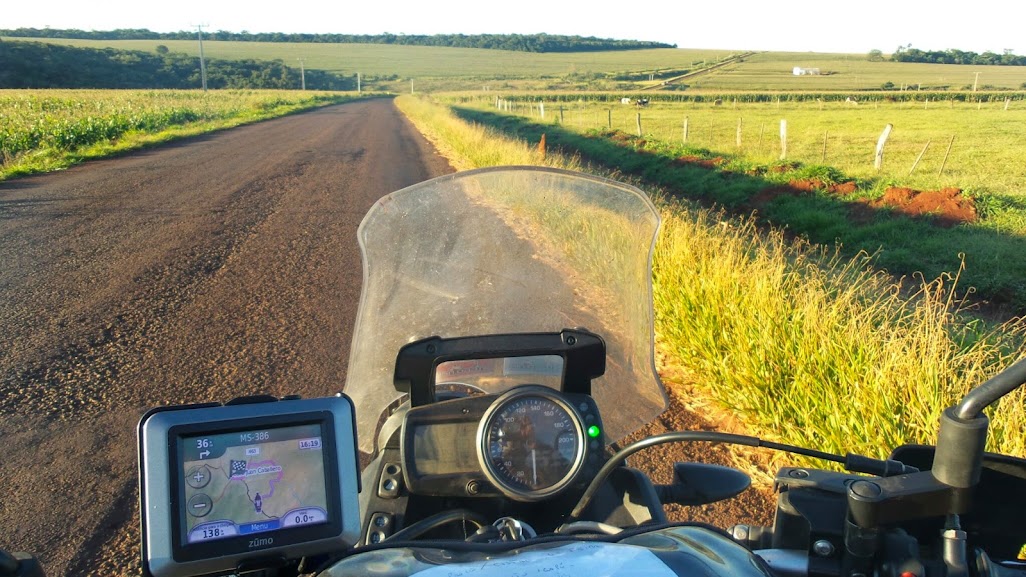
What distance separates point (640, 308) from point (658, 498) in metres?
0.60

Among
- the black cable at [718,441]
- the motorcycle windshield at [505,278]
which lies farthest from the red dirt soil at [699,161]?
the black cable at [718,441]

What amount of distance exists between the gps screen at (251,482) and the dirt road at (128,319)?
2.20 m

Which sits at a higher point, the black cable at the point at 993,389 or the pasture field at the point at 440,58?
the pasture field at the point at 440,58

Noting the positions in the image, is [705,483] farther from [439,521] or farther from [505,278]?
[505,278]

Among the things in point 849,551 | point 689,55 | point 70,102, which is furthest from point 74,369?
point 689,55

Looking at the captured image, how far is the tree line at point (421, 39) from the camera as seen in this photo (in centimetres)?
14588

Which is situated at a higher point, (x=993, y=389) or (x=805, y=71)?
(x=805, y=71)

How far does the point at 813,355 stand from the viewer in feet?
15.3

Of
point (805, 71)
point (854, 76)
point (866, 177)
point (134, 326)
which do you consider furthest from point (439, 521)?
point (805, 71)

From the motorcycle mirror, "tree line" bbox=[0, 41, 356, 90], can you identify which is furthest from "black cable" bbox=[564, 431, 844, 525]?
"tree line" bbox=[0, 41, 356, 90]

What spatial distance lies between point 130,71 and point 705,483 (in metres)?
97.7

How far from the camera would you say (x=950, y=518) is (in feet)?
4.45

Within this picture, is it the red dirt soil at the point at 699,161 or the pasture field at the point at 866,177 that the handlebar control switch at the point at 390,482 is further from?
the red dirt soil at the point at 699,161

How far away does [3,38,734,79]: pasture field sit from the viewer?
11356 centimetres
